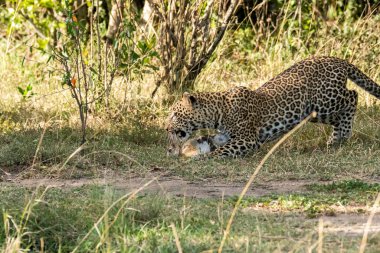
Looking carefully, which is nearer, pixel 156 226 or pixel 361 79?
pixel 156 226

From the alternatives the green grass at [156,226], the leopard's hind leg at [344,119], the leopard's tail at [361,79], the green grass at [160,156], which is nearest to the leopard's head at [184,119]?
the green grass at [160,156]

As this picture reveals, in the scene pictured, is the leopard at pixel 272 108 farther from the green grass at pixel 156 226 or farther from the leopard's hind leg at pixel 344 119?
the green grass at pixel 156 226

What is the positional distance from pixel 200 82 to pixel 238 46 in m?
2.44

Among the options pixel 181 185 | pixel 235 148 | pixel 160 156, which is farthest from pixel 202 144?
pixel 181 185

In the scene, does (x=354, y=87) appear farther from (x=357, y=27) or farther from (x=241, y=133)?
(x=241, y=133)

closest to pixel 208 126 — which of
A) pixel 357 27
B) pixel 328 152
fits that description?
pixel 328 152

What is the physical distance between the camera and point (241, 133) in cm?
955

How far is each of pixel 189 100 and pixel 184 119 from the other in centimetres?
21

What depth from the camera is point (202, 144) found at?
962 centimetres

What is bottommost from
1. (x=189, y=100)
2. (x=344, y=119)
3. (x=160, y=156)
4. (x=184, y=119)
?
(x=160, y=156)

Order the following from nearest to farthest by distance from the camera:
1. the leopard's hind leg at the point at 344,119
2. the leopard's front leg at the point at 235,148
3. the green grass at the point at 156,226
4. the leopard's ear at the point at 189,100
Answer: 1. the green grass at the point at 156,226
2. the leopard's front leg at the point at 235,148
3. the leopard's ear at the point at 189,100
4. the leopard's hind leg at the point at 344,119

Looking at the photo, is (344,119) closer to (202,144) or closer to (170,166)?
(202,144)

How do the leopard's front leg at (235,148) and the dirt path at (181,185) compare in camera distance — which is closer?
the dirt path at (181,185)

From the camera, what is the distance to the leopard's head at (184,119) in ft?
31.2
